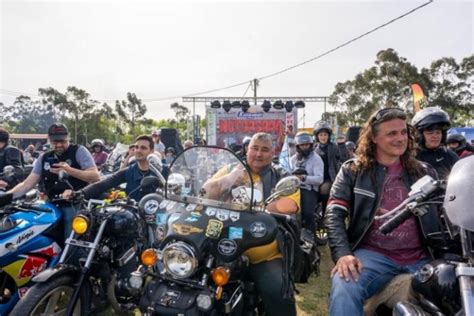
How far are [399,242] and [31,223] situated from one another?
2.78 meters

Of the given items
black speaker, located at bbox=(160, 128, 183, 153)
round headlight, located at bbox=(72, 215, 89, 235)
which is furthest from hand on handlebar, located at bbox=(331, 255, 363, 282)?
black speaker, located at bbox=(160, 128, 183, 153)

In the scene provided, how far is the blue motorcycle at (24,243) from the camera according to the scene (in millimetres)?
2996

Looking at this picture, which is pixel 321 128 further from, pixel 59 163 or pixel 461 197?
pixel 461 197

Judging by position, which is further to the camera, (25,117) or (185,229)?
(25,117)

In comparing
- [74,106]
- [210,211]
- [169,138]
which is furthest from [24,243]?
[74,106]

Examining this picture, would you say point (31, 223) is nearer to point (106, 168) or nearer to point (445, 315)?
point (445, 315)

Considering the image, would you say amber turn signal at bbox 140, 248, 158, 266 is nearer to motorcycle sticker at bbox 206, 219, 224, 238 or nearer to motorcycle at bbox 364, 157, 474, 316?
motorcycle sticker at bbox 206, 219, 224, 238

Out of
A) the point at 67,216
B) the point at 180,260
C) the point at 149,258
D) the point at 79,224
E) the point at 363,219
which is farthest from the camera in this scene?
the point at 67,216

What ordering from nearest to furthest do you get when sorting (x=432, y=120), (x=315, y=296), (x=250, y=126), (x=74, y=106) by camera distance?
(x=432, y=120) < (x=315, y=296) < (x=250, y=126) < (x=74, y=106)

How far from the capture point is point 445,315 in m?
1.56

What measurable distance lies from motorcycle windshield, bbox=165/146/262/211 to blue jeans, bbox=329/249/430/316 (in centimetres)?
70

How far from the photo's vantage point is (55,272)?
267 centimetres

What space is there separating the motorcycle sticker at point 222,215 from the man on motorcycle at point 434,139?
2.47 m

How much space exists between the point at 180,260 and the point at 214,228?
260 mm
